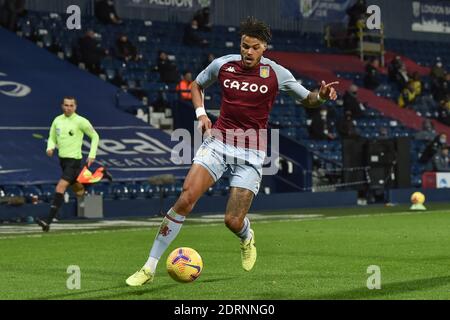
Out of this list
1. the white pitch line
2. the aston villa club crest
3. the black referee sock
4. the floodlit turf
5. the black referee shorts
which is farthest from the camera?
the white pitch line

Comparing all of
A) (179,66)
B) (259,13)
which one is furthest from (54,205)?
(259,13)

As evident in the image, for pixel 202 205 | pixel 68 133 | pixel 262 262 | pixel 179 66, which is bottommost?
pixel 202 205

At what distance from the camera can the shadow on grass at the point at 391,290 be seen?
8953 mm

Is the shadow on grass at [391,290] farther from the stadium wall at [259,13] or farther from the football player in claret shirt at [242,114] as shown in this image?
the stadium wall at [259,13]

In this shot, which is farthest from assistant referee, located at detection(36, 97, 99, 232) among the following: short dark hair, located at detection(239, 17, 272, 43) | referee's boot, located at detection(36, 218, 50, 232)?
short dark hair, located at detection(239, 17, 272, 43)

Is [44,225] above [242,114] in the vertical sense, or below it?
below

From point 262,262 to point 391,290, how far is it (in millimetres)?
3212

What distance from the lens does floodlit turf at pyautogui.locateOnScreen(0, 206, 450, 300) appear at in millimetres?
9430

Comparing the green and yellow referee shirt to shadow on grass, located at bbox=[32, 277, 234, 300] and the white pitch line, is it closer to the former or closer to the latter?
the white pitch line

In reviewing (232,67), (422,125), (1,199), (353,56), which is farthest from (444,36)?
(232,67)

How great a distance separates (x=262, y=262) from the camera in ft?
40.8

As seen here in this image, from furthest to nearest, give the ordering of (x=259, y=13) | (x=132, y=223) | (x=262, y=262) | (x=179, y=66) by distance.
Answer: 1. (x=259, y=13)
2. (x=179, y=66)
3. (x=132, y=223)
4. (x=262, y=262)

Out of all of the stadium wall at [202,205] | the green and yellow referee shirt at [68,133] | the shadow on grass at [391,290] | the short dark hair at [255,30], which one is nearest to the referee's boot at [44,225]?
the green and yellow referee shirt at [68,133]

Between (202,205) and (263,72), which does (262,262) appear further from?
(202,205)
